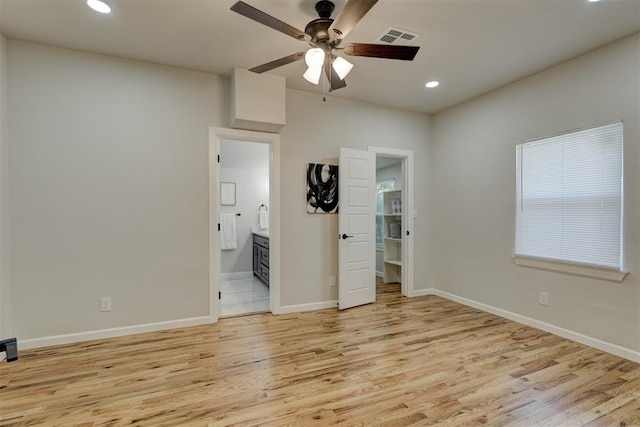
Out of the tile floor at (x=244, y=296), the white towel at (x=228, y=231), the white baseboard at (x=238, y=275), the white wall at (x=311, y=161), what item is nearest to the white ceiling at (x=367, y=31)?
the white wall at (x=311, y=161)

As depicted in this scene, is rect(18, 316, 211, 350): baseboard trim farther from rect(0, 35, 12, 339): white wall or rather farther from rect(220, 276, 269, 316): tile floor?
rect(220, 276, 269, 316): tile floor

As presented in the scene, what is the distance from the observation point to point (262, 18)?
1777 millimetres

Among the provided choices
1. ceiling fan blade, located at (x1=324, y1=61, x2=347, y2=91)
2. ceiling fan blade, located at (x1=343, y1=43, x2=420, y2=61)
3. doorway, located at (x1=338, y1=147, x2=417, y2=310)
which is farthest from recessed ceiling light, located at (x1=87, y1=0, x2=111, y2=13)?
doorway, located at (x1=338, y1=147, x2=417, y2=310)

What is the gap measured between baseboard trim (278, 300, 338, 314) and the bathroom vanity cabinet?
1.41 meters

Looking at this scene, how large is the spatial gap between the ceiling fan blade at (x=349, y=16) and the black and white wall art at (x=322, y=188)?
6.17 ft

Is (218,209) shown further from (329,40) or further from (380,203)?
(380,203)

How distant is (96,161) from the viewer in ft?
9.64

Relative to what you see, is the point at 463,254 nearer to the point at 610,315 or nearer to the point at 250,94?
the point at 610,315

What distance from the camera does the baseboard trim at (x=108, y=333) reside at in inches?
108

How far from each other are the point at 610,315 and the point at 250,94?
13.2 ft

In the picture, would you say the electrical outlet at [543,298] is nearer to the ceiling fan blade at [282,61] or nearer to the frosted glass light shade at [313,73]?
the frosted glass light shade at [313,73]

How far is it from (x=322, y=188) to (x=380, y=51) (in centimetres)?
199

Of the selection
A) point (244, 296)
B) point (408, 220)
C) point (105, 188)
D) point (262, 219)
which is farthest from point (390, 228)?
point (105, 188)

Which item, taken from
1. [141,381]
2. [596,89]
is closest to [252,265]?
[141,381]
